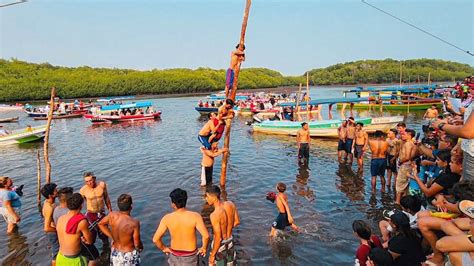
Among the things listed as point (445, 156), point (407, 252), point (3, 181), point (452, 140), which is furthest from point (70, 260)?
point (452, 140)

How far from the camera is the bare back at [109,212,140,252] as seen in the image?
5.18m

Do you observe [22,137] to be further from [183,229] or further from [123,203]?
[183,229]

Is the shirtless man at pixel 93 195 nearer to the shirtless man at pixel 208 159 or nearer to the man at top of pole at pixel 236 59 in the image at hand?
the shirtless man at pixel 208 159

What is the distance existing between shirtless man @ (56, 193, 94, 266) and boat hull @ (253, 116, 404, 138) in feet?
62.9

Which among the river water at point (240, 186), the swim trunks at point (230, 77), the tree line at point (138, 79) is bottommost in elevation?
the river water at point (240, 186)

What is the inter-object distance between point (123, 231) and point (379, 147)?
8.55 meters

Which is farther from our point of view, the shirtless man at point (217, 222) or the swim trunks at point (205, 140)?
the swim trunks at point (205, 140)

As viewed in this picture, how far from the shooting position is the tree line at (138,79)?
85.8 meters

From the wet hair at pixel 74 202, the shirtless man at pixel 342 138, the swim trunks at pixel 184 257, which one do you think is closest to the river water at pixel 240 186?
the shirtless man at pixel 342 138

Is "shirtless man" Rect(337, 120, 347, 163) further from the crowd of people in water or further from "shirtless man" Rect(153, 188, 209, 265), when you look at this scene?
"shirtless man" Rect(153, 188, 209, 265)

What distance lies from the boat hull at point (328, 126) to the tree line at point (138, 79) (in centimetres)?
8257

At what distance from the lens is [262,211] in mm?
9766

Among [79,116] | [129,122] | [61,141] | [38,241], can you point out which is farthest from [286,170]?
[79,116]

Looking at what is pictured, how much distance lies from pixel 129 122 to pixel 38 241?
27.8m
